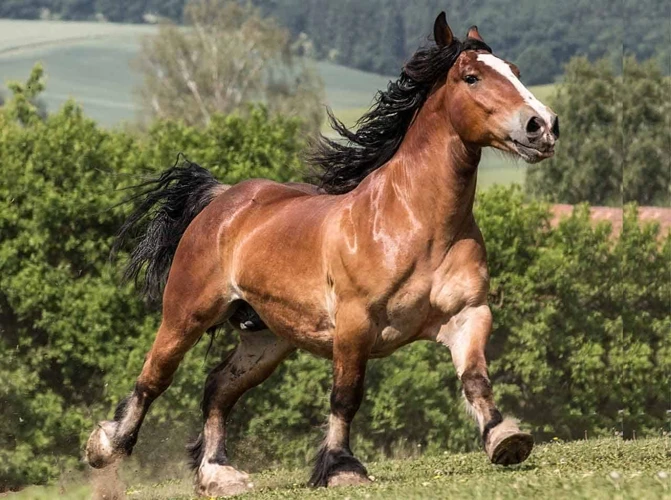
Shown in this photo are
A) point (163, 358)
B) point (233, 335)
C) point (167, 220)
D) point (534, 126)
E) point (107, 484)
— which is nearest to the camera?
point (534, 126)

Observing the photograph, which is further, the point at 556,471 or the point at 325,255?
the point at 325,255

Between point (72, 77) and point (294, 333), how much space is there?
307 ft

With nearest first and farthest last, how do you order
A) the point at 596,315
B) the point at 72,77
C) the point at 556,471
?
1. the point at 556,471
2. the point at 596,315
3. the point at 72,77

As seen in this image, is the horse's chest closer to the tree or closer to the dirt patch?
the dirt patch

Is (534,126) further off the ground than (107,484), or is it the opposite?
(534,126)

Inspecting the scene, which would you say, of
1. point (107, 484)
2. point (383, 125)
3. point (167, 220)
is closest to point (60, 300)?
point (167, 220)

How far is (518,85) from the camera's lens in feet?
26.4

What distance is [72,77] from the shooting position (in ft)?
327

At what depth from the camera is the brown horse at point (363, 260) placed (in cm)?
819

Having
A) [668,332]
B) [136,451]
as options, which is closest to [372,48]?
[668,332]

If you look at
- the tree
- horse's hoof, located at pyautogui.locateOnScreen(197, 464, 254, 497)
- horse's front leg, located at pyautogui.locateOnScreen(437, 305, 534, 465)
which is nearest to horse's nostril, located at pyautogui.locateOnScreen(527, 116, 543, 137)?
horse's front leg, located at pyautogui.locateOnScreen(437, 305, 534, 465)

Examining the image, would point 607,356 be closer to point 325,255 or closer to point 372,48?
point 325,255

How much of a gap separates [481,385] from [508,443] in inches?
19.0

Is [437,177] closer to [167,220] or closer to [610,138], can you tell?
[167,220]
